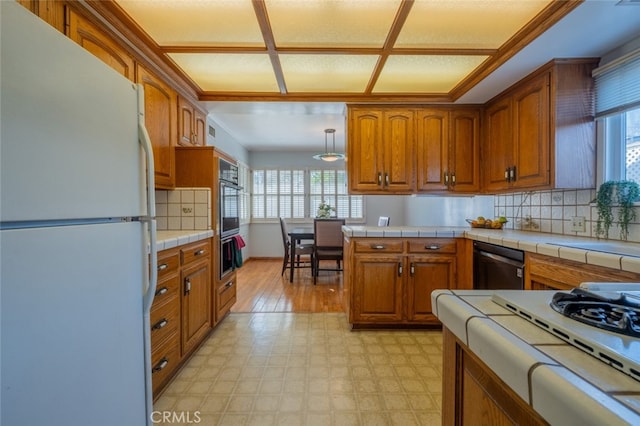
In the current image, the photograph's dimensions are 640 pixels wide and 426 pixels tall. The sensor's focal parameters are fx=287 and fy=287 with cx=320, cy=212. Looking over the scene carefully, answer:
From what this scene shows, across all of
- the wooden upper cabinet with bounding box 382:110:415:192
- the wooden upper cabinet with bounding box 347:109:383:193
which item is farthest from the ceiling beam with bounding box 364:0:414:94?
the wooden upper cabinet with bounding box 382:110:415:192

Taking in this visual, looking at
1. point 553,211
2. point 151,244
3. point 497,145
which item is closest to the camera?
point 151,244

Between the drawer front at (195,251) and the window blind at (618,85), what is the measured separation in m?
2.98

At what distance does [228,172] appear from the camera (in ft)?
9.43

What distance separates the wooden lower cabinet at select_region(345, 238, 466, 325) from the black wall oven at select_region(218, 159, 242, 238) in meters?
1.25

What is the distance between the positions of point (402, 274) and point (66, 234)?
2.30 m

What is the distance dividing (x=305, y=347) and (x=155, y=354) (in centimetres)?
109

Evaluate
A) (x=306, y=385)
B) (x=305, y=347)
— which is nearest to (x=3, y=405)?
(x=306, y=385)

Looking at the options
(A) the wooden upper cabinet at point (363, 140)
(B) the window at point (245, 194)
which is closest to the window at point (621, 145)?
(A) the wooden upper cabinet at point (363, 140)

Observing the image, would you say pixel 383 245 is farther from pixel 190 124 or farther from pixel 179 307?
pixel 190 124

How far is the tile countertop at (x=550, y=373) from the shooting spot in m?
0.32

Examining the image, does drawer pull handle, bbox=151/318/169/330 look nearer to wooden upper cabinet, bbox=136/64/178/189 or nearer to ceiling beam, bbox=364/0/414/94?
wooden upper cabinet, bbox=136/64/178/189

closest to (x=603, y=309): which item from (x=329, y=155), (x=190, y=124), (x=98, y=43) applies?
(x=98, y=43)

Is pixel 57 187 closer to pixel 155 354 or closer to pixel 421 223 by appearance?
pixel 155 354

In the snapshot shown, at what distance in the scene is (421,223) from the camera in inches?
197
